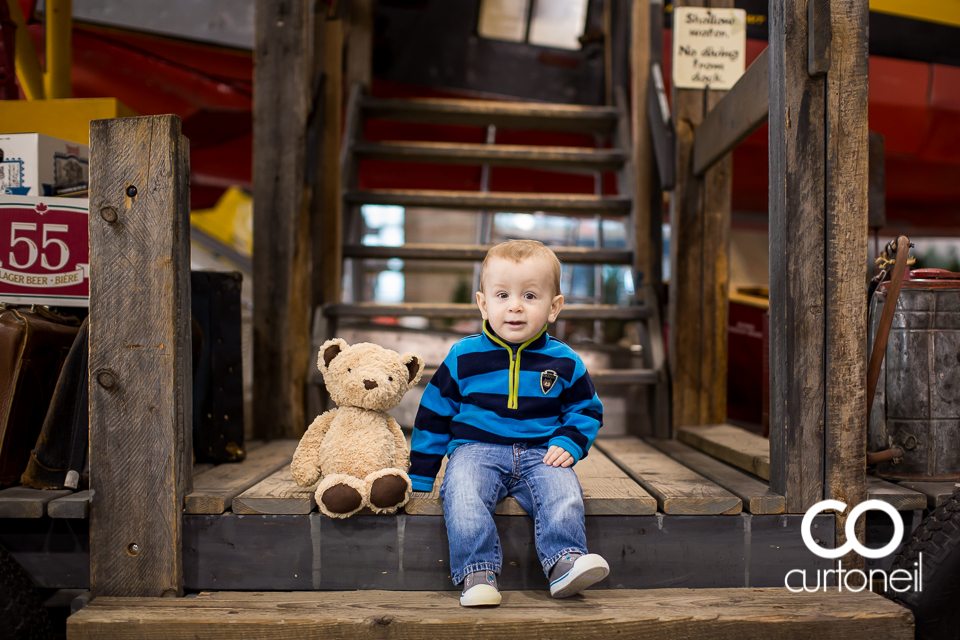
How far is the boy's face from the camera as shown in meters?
1.53

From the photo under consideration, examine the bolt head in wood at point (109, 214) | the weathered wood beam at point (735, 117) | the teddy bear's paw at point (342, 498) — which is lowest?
the teddy bear's paw at point (342, 498)

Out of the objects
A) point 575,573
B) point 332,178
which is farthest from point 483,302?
point 332,178

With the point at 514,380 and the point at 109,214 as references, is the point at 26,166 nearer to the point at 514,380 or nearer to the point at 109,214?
the point at 109,214

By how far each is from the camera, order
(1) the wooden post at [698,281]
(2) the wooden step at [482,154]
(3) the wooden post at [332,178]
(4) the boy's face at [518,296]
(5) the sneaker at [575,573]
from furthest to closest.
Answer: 1. (2) the wooden step at [482,154]
2. (3) the wooden post at [332,178]
3. (1) the wooden post at [698,281]
4. (4) the boy's face at [518,296]
5. (5) the sneaker at [575,573]

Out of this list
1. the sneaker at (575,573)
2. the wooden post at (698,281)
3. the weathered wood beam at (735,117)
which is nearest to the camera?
the sneaker at (575,573)

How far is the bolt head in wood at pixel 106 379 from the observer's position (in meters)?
1.46

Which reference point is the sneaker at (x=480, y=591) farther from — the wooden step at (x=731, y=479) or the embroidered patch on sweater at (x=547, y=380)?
the wooden step at (x=731, y=479)

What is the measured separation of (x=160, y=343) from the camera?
4.82ft

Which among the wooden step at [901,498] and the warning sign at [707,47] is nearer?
the wooden step at [901,498]

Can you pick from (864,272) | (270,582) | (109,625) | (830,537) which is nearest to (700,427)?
(830,537)

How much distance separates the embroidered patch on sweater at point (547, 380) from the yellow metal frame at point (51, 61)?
2.20 meters

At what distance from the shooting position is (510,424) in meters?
1.59

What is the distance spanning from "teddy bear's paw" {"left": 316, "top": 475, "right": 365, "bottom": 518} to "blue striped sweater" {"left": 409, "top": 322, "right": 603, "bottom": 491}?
0.19 metres

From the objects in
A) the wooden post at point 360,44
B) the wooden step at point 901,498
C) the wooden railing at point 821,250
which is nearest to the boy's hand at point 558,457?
the wooden railing at point 821,250
